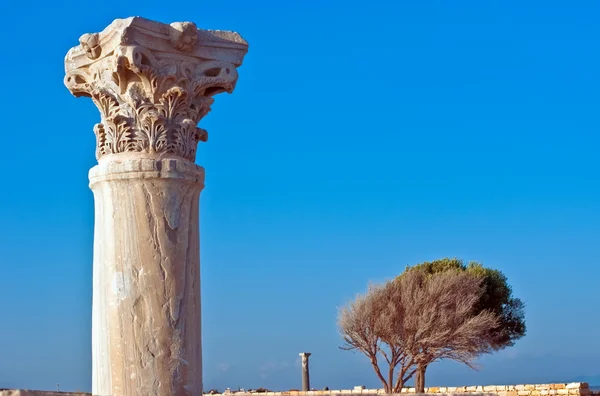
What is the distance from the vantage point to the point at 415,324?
28109 millimetres

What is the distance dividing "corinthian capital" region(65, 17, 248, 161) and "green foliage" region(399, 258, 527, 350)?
1046 inches

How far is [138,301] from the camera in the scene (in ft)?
19.9

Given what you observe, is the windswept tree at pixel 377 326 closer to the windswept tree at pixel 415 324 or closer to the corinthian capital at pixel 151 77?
the windswept tree at pixel 415 324

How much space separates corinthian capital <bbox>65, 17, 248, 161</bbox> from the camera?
629 centimetres

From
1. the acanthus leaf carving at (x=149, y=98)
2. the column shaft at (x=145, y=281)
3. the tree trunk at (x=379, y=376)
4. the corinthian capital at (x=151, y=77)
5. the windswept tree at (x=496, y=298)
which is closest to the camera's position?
the column shaft at (x=145, y=281)

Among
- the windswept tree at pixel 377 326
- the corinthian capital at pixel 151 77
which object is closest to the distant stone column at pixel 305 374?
the windswept tree at pixel 377 326

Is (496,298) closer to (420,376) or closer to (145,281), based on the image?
(420,376)

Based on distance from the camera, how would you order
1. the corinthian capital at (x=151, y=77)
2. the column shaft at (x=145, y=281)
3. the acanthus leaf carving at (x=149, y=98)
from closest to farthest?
the column shaft at (x=145, y=281)
the corinthian capital at (x=151, y=77)
the acanthus leaf carving at (x=149, y=98)

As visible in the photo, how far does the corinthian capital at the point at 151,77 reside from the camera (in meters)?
6.29

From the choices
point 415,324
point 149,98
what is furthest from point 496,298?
point 149,98

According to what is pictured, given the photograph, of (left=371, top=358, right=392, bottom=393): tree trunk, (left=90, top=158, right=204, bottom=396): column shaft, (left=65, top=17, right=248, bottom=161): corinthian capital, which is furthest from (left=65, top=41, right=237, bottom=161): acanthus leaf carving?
(left=371, top=358, right=392, bottom=393): tree trunk

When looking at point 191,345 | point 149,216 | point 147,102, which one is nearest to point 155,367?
point 191,345

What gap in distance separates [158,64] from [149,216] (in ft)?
3.56

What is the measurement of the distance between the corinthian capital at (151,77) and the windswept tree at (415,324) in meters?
21.5
